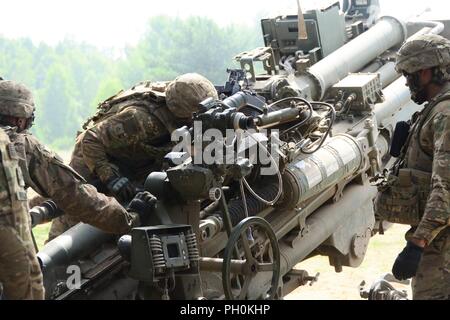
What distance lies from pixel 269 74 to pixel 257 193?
7.38ft

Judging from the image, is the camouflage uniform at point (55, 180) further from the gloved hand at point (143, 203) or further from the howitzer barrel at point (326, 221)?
the howitzer barrel at point (326, 221)

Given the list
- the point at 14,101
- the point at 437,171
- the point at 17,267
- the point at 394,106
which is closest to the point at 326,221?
the point at 394,106

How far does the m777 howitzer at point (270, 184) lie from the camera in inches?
244

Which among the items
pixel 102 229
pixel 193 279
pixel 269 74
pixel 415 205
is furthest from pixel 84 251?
pixel 269 74

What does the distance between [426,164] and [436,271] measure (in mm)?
577

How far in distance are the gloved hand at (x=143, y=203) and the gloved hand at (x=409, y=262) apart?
152 cm

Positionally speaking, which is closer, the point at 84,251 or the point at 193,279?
the point at 193,279

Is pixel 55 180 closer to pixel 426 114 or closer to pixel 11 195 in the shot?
pixel 11 195

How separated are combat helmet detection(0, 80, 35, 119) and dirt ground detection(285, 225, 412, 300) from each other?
184 inches

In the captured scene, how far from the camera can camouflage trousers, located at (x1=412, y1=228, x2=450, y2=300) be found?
5.94m

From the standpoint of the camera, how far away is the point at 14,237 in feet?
18.3

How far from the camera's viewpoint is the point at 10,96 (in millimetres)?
6125

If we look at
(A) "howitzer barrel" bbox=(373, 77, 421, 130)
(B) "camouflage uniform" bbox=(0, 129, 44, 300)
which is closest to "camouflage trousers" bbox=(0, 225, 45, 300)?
(B) "camouflage uniform" bbox=(0, 129, 44, 300)
